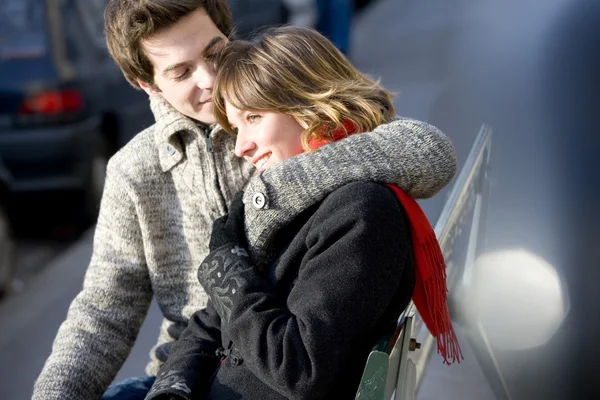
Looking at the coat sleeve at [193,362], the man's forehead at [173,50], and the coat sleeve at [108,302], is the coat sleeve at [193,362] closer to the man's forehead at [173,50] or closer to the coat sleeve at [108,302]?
the coat sleeve at [108,302]

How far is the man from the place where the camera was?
1918 millimetres

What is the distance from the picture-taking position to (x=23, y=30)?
17.3 ft

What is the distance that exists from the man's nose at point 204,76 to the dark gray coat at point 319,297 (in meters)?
0.48

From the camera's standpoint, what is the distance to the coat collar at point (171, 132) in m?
1.93

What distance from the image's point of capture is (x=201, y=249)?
1954 mm

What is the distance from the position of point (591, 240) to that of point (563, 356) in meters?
0.29

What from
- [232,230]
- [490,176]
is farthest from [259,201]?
[490,176]

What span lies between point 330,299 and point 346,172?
0.23 m

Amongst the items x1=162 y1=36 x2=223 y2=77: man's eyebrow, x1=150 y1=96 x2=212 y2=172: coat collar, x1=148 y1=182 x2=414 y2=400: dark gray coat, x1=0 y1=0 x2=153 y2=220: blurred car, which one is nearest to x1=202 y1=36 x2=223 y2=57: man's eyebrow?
x1=162 y1=36 x2=223 y2=77: man's eyebrow

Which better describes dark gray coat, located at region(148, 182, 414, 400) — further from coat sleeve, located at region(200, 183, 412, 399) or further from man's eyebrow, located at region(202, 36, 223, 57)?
man's eyebrow, located at region(202, 36, 223, 57)

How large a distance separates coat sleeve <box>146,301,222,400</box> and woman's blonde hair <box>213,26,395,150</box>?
0.43 m

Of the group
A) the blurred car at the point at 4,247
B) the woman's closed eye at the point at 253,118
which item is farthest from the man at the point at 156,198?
the blurred car at the point at 4,247

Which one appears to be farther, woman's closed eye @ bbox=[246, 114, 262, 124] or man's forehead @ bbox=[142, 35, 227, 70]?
man's forehead @ bbox=[142, 35, 227, 70]

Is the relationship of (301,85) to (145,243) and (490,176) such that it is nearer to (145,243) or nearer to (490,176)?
(145,243)
